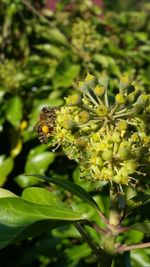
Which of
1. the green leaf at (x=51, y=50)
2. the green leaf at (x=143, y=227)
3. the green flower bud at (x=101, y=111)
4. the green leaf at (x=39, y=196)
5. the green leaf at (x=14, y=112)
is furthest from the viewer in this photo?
the green leaf at (x=51, y=50)

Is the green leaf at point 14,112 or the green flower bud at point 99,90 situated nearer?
the green flower bud at point 99,90

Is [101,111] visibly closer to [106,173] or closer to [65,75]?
[106,173]

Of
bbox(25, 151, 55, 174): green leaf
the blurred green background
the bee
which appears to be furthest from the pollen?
bbox(25, 151, 55, 174): green leaf

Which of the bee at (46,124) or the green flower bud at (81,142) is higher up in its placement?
the bee at (46,124)

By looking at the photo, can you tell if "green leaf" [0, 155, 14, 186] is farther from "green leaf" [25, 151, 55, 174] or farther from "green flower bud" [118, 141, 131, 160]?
"green flower bud" [118, 141, 131, 160]

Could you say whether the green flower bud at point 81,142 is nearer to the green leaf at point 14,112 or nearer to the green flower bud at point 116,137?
the green flower bud at point 116,137

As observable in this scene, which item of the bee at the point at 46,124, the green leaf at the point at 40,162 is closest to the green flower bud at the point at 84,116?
the bee at the point at 46,124

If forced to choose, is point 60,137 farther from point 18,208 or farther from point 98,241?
point 98,241
